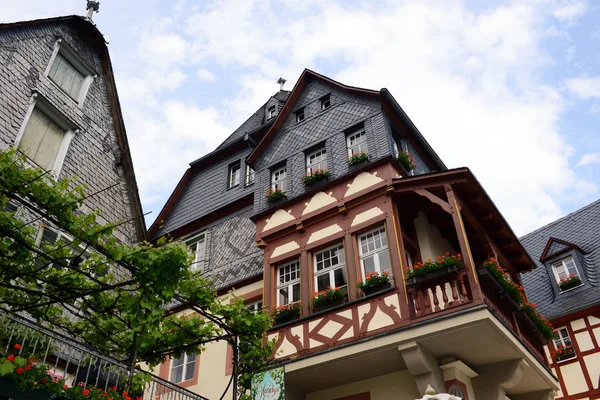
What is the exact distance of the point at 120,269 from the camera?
40.6ft

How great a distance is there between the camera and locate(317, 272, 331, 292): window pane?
41.2 ft

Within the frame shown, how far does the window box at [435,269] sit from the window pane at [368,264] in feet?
3.96

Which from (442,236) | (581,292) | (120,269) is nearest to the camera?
(120,269)

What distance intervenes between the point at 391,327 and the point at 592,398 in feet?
30.5

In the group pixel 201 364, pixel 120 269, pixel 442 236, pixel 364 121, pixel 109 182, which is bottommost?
pixel 201 364

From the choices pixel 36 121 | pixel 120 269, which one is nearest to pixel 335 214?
pixel 120 269

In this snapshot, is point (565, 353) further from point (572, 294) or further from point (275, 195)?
point (275, 195)

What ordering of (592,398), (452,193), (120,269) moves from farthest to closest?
(592,398)
(120,269)
(452,193)

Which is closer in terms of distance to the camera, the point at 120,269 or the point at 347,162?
the point at 120,269

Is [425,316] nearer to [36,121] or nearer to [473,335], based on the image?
[473,335]

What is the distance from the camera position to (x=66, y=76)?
44.5 ft

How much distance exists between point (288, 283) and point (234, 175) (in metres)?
6.30

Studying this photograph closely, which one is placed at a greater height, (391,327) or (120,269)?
(120,269)

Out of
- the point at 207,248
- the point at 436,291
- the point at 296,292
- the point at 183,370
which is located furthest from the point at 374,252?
the point at 207,248
